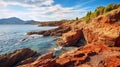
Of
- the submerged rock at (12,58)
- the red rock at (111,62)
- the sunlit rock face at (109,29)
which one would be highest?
the sunlit rock face at (109,29)

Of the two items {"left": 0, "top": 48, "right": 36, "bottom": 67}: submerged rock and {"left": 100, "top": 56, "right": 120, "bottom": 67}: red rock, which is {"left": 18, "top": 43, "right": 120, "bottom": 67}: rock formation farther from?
{"left": 0, "top": 48, "right": 36, "bottom": 67}: submerged rock

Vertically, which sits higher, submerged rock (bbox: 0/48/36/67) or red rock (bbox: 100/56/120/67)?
red rock (bbox: 100/56/120/67)

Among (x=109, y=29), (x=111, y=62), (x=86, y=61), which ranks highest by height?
(x=109, y=29)

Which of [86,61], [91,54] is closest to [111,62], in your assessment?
[86,61]

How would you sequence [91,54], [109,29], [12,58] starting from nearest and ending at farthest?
[91,54], [12,58], [109,29]

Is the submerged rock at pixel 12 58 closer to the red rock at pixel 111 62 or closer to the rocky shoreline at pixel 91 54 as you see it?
the rocky shoreline at pixel 91 54

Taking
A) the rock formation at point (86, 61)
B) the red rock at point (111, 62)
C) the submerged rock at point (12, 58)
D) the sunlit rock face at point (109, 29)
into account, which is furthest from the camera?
the submerged rock at point (12, 58)

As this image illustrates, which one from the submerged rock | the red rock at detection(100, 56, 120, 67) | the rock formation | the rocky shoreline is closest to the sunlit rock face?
the rocky shoreline

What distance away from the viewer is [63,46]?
4525cm

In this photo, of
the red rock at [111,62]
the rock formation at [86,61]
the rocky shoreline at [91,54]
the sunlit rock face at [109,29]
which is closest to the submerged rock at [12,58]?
the rocky shoreline at [91,54]

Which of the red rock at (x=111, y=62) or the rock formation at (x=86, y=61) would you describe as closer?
the red rock at (x=111, y=62)

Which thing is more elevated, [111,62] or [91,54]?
[91,54]

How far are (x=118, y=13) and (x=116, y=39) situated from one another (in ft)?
21.8

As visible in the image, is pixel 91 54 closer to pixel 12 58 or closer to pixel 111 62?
pixel 111 62
